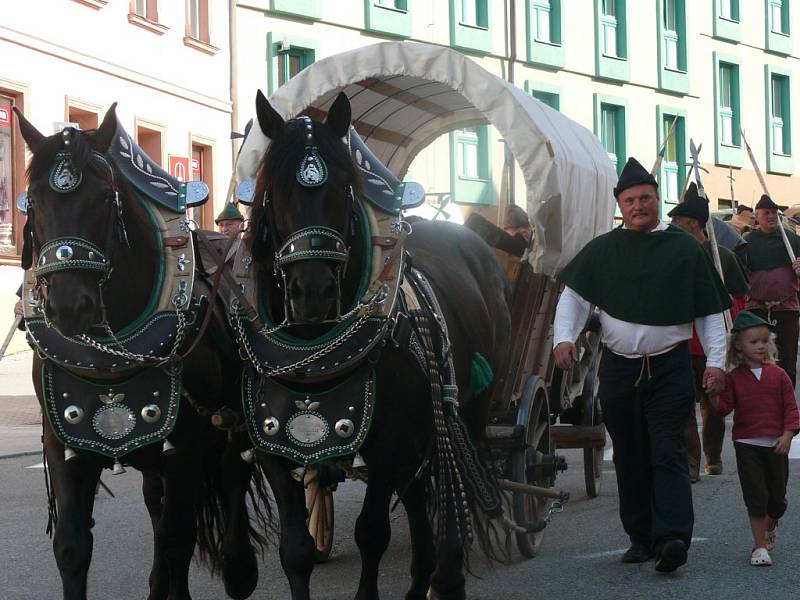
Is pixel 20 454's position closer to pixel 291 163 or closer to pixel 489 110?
pixel 489 110

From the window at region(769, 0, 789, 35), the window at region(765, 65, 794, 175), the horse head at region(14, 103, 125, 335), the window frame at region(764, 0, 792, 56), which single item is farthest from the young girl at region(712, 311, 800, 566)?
the window at region(769, 0, 789, 35)

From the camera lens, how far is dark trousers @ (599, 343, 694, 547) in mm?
6832

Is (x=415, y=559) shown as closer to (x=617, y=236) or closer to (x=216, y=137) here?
(x=617, y=236)

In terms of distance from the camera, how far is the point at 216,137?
2356 centimetres

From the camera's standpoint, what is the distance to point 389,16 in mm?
26484

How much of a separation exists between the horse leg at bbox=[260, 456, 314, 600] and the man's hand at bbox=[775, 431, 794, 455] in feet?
8.82

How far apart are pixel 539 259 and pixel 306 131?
2.88 meters

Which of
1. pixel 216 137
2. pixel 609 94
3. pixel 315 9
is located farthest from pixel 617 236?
pixel 609 94

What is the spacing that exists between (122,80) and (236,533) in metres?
15.6

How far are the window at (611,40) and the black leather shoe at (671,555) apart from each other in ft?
84.8

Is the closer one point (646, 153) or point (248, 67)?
point (248, 67)

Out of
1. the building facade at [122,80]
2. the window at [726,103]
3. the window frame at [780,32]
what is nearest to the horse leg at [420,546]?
the building facade at [122,80]

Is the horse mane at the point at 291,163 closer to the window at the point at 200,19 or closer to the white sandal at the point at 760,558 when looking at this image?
the white sandal at the point at 760,558

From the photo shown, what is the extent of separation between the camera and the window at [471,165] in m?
10.1
